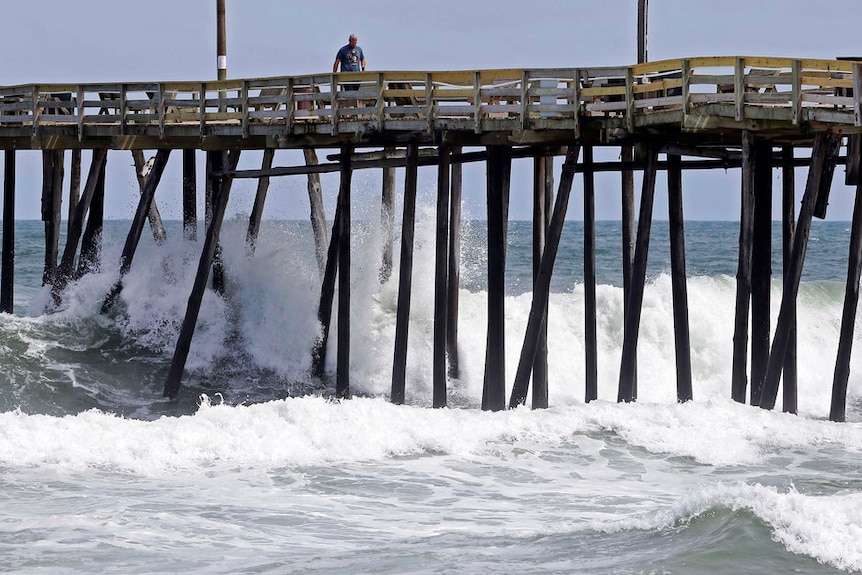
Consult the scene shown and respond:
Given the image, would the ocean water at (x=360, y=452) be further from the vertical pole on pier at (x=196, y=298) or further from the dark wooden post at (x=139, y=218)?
the vertical pole on pier at (x=196, y=298)

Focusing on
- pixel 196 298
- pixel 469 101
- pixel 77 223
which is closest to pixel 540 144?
pixel 469 101

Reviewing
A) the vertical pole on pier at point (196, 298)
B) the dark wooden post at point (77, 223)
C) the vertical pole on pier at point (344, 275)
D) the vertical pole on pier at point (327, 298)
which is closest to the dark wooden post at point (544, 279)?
the vertical pole on pier at point (344, 275)

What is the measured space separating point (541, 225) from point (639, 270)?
254 cm

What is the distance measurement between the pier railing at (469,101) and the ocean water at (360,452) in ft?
12.4

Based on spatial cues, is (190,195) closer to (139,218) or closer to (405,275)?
(139,218)

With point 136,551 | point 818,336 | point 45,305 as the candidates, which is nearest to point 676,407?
point 136,551

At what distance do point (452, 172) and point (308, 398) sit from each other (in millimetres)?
4944

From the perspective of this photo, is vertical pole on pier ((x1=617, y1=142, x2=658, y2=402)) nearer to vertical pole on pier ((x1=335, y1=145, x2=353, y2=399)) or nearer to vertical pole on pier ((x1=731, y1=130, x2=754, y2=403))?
vertical pole on pier ((x1=731, y1=130, x2=754, y2=403))

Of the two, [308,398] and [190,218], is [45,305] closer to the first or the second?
[190,218]

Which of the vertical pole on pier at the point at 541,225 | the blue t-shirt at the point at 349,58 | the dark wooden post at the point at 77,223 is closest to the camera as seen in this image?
the vertical pole on pier at the point at 541,225

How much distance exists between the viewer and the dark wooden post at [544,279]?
18250 millimetres

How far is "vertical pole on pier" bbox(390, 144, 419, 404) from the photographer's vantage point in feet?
63.0

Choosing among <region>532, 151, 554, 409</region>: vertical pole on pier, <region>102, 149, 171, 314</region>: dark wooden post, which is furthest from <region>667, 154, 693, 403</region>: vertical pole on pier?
<region>102, 149, 171, 314</region>: dark wooden post

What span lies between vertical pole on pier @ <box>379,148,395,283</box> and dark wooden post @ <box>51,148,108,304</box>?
4.89 m
